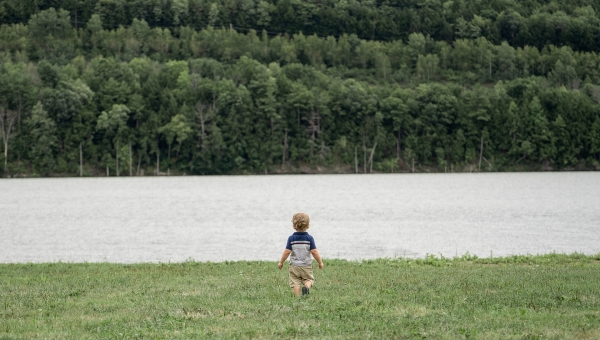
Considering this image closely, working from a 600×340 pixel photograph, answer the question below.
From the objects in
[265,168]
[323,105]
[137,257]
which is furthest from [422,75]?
[137,257]

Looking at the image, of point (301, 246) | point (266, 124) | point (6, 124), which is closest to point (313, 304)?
point (301, 246)

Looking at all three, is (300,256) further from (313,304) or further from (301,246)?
(313,304)

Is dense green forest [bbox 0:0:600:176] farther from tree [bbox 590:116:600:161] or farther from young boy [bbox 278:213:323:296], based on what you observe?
young boy [bbox 278:213:323:296]

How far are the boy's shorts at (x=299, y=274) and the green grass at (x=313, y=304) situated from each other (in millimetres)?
308

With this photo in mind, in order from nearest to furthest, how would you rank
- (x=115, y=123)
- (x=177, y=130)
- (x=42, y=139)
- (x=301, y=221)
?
1. (x=301, y=221)
2. (x=42, y=139)
3. (x=115, y=123)
4. (x=177, y=130)

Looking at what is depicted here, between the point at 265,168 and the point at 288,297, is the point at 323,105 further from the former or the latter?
the point at 288,297

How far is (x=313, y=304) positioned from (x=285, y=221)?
1698 inches

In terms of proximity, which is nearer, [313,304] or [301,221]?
[313,304]

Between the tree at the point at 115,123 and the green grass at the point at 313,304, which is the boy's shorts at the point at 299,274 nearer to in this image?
the green grass at the point at 313,304

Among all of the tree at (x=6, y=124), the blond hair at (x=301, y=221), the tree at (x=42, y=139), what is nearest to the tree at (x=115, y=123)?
the tree at (x=42, y=139)

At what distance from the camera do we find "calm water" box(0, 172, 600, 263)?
38.7 meters

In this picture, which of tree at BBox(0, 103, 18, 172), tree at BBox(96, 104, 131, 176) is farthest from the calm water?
A: tree at BBox(0, 103, 18, 172)

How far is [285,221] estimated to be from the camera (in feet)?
192

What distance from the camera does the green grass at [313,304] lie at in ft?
42.7
